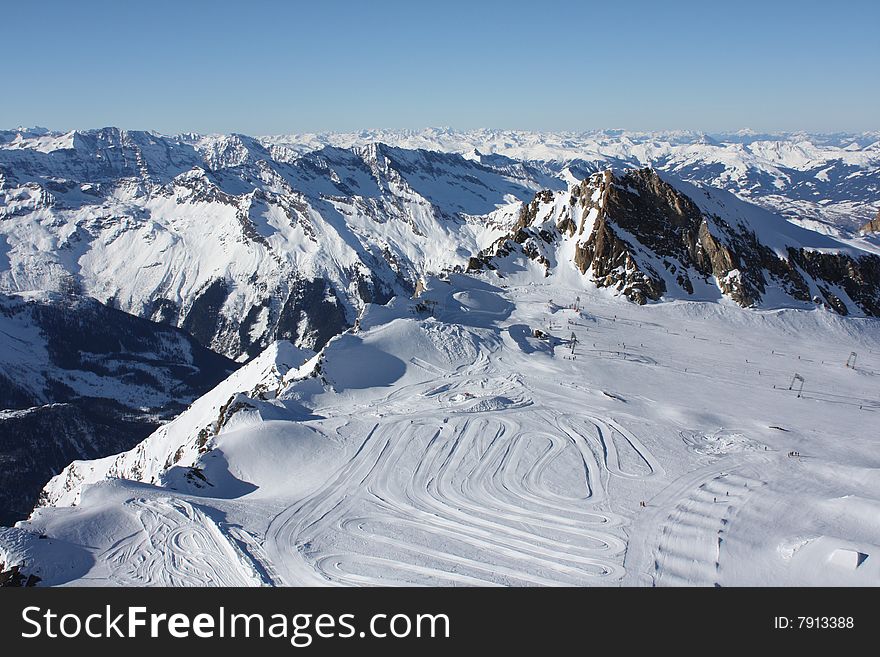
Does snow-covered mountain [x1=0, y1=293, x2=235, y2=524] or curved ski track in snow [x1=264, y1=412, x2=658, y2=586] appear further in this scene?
snow-covered mountain [x1=0, y1=293, x2=235, y2=524]

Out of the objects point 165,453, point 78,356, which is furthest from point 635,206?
point 78,356

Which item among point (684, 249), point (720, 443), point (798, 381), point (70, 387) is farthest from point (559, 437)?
point (70, 387)

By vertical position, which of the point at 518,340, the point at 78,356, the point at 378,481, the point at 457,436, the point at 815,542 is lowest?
the point at 815,542

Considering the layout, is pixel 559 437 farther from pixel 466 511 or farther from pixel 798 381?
pixel 798 381

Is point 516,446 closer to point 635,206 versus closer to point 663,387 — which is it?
point 663,387

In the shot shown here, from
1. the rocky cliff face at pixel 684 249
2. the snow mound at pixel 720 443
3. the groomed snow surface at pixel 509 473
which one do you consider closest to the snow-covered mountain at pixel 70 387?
the groomed snow surface at pixel 509 473

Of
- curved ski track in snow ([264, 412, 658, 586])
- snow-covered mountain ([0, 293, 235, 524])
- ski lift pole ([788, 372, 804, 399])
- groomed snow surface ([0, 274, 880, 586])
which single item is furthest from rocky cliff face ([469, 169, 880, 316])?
snow-covered mountain ([0, 293, 235, 524])

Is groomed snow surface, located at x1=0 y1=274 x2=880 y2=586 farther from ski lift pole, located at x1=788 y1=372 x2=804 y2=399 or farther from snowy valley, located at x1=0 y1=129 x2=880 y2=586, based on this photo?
ski lift pole, located at x1=788 y1=372 x2=804 y2=399
